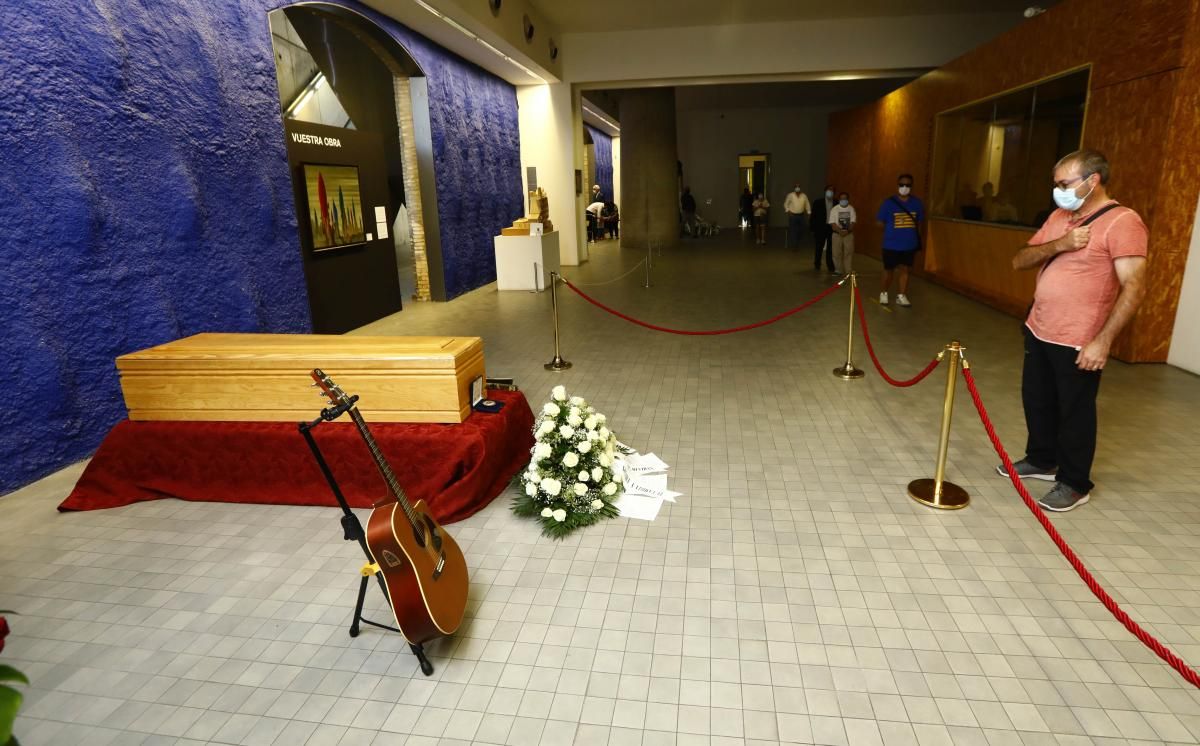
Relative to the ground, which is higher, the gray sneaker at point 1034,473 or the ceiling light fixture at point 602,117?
the ceiling light fixture at point 602,117

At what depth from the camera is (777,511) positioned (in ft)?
13.0

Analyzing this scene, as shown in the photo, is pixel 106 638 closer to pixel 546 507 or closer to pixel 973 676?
pixel 546 507

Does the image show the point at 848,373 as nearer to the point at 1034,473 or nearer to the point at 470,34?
the point at 1034,473

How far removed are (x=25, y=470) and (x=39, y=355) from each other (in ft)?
2.50

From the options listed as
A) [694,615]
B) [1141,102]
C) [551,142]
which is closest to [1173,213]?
[1141,102]

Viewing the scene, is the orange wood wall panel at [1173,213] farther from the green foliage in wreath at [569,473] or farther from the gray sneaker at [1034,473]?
the green foliage in wreath at [569,473]

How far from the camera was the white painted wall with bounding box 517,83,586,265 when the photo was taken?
50.8 ft

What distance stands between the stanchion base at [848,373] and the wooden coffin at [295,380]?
12.6 feet

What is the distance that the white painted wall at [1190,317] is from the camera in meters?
6.34

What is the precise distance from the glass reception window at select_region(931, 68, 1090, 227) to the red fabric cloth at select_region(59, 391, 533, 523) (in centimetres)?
774

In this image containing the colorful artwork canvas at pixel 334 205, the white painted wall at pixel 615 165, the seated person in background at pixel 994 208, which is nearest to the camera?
the colorful artwork canvas at pixel 334 205

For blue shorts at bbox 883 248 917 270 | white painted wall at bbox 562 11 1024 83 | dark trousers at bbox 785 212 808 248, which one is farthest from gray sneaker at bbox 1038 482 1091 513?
dark trousers at bbox 785 212 808 248

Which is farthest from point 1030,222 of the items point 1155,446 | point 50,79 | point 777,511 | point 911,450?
point 50,79

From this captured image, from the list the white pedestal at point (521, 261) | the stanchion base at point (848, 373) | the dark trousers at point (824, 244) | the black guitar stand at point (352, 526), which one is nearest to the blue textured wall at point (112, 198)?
the black guitar stand at point (352, 526)
